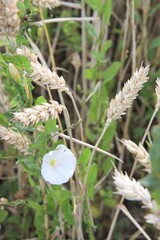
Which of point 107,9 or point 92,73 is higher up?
point 107,9

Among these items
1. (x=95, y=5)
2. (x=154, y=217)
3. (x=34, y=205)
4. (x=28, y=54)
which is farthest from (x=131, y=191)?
(x=95, y=5)

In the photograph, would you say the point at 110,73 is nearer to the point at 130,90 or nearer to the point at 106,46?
the point at 106,46

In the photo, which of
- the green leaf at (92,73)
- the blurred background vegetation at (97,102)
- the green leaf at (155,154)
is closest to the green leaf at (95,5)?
the blurred background vegetation at (97,102)

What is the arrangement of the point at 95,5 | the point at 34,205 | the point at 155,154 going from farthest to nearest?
the point at 95,5, the point at 34,205, the point at 155,154

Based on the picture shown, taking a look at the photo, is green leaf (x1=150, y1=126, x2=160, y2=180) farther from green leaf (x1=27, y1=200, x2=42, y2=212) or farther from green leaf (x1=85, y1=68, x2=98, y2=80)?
green leaf (x1=85, y1=68, x2=98, y2=80)

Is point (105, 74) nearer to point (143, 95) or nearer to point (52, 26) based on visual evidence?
point (143, 95)

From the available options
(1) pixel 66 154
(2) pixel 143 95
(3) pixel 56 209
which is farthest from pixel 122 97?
(2) pixel 143 95

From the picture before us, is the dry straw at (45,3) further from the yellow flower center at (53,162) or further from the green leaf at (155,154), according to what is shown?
the green leaf at (155,154)
